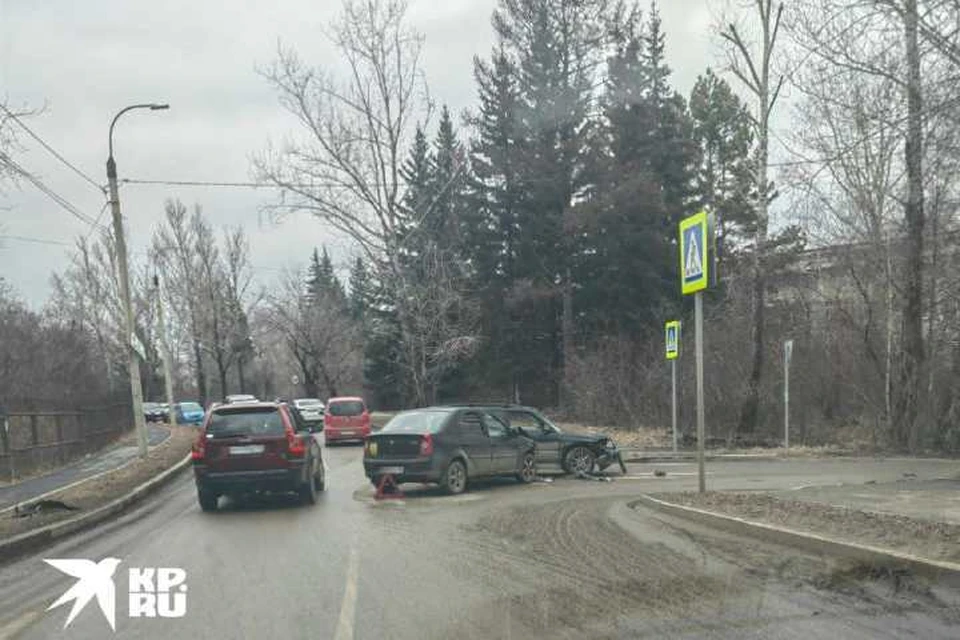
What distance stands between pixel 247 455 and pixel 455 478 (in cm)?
373

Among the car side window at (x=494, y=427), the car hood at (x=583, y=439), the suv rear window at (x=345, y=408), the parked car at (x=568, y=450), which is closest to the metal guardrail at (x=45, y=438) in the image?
the suv rear window at (x=345, y=408)

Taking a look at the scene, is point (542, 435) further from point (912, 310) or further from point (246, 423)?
point (912, 310)

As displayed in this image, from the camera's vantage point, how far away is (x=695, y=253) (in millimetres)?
11750

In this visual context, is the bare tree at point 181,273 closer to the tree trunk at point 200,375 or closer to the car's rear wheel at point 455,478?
the tree trunk at point 200,375

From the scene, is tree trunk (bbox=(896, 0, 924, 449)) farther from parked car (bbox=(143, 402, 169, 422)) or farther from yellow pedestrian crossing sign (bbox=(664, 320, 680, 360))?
parked car (bbox=(143, 402, 169, 422))

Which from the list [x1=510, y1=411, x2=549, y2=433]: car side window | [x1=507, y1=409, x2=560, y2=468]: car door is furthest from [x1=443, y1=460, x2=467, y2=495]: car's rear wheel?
[x1=510, y1=411, x2=549, y2=433]: car side window

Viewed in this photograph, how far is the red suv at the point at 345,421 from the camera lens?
30.9m

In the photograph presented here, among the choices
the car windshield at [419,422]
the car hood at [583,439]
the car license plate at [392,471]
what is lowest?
the car license plate at [392,471]

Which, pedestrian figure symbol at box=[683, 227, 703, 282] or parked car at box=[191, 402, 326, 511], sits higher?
pedestrian figure symbol at box=[683, 227, 703, 282]

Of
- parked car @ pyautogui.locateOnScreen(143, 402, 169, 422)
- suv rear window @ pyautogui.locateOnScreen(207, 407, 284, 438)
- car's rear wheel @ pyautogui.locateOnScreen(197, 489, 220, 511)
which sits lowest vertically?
parked car @ pyautogui.locateOnScreen(143, 402, 169, 422)

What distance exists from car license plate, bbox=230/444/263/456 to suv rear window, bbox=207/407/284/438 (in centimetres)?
20

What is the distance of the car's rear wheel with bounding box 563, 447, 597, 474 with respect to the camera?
18.4m

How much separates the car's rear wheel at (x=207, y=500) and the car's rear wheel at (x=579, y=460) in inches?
293

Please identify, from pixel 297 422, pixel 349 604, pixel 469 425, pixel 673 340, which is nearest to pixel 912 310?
pixel 673 340
